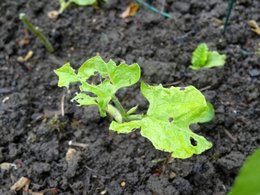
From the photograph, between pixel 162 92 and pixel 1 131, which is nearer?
pixel 162 92

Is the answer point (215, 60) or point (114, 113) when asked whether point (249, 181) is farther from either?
point (215, 60)

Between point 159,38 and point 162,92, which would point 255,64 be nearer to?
point 159,38

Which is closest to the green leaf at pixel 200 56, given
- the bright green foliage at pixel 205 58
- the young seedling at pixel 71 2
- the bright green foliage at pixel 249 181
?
the bright green foliage at pixel 205 58

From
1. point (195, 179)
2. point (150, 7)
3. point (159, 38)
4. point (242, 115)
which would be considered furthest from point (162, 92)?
point (150, 7)

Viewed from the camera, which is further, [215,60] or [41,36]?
[41,36]

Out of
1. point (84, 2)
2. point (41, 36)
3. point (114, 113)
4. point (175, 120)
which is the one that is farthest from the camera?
point (84, 2)

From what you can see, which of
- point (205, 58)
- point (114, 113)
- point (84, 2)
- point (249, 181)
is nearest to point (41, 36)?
point (84, 2)
